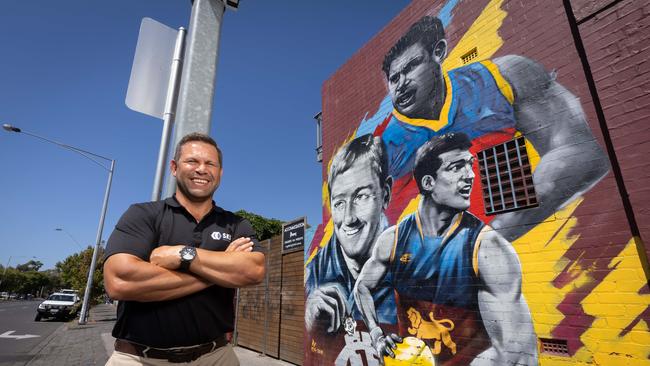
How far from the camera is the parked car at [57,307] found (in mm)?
19709

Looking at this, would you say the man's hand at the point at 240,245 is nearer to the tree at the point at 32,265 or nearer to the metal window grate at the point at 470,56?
the metal window grate at the point at 470,56

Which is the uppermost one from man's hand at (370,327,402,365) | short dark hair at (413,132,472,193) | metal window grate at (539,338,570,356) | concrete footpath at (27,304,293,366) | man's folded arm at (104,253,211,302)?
short dark hair at (413,132,472,193)

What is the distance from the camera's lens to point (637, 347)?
11.3ft

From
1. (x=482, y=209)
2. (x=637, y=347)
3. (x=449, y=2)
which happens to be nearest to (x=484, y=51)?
(x=449, y=2)

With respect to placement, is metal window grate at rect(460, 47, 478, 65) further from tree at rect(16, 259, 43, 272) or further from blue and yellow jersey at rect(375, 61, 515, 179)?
tree at rect(16, 259, 43, 272)

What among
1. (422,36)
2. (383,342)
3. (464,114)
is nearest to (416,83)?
(422,36)

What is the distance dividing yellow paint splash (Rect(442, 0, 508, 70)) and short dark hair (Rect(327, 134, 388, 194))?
205cm

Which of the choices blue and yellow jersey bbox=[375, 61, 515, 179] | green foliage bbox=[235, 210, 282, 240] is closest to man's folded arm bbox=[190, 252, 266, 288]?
blue and yellow jersey bbox=[375, 61, 515, 179]

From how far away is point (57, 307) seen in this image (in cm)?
1997

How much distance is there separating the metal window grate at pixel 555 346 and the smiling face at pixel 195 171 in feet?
13.8

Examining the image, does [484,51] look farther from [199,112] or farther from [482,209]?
[199,112]

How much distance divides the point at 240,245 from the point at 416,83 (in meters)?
5.36

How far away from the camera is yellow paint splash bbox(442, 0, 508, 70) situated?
17.4 feet

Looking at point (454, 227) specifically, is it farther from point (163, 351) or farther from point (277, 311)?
point (277, 311)
